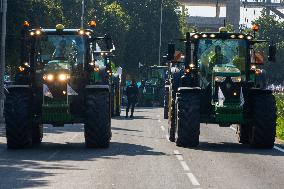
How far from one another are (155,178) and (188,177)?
2.23 feet

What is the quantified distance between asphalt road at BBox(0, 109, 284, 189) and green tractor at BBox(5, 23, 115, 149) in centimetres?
58

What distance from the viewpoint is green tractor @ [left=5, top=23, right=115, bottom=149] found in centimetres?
2605

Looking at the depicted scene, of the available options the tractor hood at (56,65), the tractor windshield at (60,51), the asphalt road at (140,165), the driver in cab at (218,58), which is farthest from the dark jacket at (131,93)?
the tractor hood at (56,65)

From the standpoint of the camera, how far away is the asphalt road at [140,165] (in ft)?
58.9

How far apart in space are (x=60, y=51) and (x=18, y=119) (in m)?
2.47

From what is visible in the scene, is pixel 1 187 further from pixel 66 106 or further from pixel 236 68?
pixel 236 68

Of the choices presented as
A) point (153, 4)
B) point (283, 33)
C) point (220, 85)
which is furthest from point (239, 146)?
point (283, 33)

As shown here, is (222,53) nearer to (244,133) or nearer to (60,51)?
(244,133)

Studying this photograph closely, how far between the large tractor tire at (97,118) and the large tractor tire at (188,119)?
2094mm

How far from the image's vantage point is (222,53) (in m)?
28.8

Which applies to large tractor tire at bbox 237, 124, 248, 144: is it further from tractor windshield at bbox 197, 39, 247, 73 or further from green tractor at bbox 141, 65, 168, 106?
green tractor at bbox 141, 65, 168, 106

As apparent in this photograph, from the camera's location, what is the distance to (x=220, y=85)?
91.4ft

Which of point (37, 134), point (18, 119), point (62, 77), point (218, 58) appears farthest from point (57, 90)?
point (218, 58)

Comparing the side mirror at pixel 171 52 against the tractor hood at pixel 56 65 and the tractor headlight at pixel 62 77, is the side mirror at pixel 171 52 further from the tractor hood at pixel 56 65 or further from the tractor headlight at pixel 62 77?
the tractor headlight at pixel 62 77
